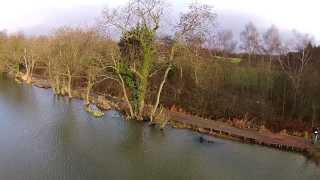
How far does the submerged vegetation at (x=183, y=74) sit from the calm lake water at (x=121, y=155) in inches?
159

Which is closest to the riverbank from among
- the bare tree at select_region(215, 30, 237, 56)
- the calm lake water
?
the calm lake water

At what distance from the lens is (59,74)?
45531 mm

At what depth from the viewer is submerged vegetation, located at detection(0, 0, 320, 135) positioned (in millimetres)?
31125

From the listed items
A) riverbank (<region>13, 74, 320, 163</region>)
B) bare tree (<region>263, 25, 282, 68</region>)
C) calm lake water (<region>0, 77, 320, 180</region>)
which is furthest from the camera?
bare tree (<region>263, 25, 282, 68</region>)

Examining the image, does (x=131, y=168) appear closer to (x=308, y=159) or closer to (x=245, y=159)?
(x=245, y=159)

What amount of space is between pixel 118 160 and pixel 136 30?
12352 millimetres

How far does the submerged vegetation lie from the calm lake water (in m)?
4.05

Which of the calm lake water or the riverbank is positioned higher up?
the riverbank

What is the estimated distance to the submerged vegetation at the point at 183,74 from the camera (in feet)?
102

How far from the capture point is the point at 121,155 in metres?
23.2

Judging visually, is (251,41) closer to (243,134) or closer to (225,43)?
(225,43)

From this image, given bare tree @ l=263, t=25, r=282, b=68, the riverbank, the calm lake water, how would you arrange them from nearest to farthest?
the calm lake water → the riverbank → bare tree @ l=263, t=25, r=282, b=68

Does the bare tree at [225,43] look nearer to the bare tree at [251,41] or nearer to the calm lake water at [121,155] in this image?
the bare tree at [251,41]

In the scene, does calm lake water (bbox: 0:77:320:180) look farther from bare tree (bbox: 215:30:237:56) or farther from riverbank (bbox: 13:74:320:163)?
bare tree (bbox: 215:30:237:56)
